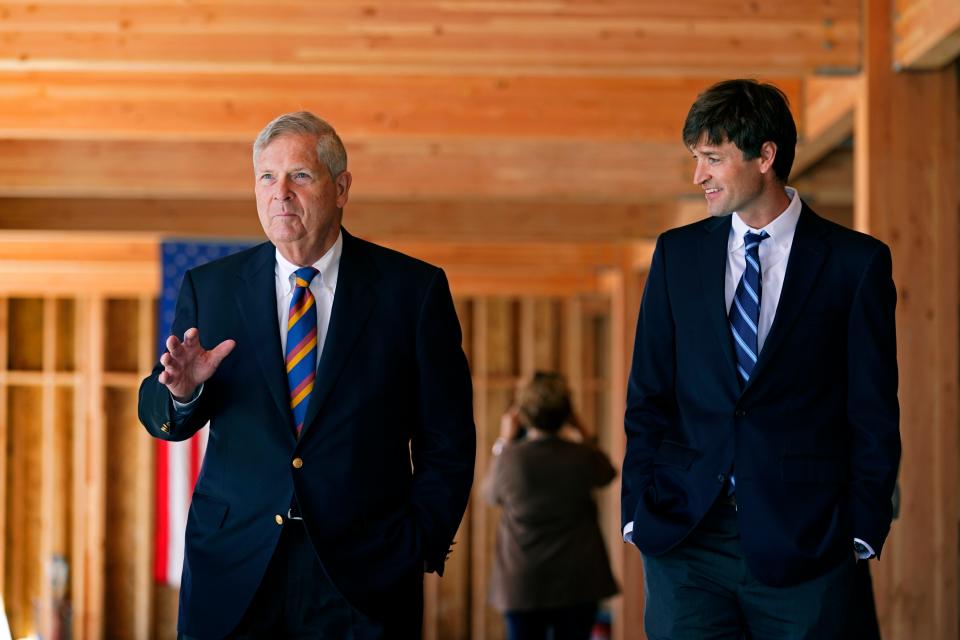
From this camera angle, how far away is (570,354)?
1669 centimetres

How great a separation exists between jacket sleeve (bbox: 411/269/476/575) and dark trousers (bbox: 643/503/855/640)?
1.43 feet

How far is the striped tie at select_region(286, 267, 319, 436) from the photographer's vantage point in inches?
109

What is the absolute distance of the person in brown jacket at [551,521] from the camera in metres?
6.84

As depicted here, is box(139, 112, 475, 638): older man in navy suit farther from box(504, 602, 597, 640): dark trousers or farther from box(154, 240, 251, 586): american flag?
box(154, 240, 251, 586): american flag

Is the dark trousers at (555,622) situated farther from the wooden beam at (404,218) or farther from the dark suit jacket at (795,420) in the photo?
the dark suit jacket at (795,420)

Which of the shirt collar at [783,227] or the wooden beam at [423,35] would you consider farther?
the wooden beam at [423,35]

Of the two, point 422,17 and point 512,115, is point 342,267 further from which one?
point 512,115

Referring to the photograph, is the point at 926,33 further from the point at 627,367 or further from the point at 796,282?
→ the point at 627,367

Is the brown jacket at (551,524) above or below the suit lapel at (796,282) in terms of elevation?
below

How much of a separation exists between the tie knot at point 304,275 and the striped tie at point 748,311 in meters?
0.83

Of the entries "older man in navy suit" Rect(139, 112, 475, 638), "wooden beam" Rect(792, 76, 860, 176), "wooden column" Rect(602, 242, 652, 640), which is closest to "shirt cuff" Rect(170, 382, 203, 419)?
"older man in navy suit" Rect(139, 112, 475, 638)

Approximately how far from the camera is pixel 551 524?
6.90m

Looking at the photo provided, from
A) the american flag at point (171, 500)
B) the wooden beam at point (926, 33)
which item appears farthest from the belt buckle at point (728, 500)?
the american flag at point (171, 500)

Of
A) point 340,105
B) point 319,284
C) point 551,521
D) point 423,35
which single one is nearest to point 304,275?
point 319,284
